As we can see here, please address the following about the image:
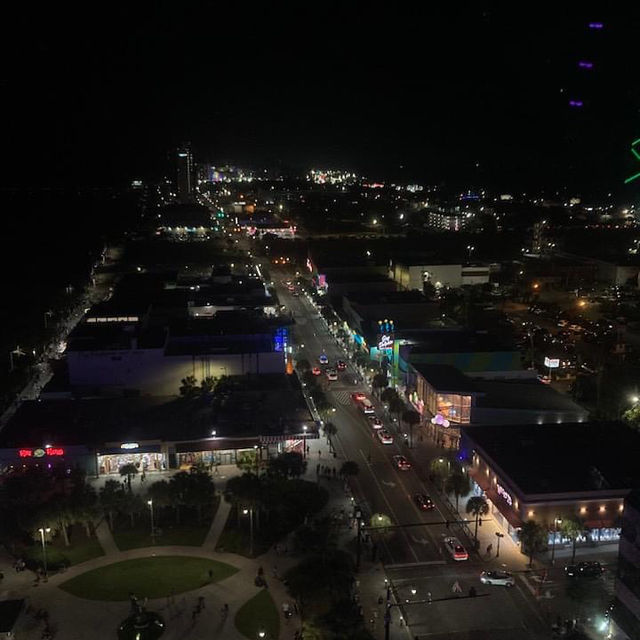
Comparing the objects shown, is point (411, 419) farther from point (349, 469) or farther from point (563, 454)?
point (563, 454)

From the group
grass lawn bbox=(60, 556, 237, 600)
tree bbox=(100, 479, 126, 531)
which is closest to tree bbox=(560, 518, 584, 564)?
grass lawn bbox=(60, 556, 237, 600)

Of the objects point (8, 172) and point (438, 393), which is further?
point (8, 172)

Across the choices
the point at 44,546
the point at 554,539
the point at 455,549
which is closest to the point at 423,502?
the point at 455,549

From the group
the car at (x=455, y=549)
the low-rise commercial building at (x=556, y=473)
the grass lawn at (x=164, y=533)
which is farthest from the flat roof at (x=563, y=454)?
the grass lawn at (x=164, y=533)

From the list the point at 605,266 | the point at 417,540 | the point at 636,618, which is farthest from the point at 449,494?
the point at 605,266

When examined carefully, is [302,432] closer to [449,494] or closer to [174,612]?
[449,494]

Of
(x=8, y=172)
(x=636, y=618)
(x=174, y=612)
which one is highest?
(x=8, y=172)
